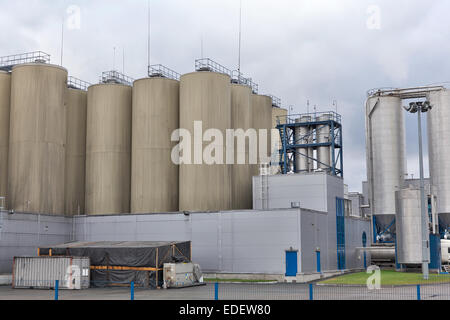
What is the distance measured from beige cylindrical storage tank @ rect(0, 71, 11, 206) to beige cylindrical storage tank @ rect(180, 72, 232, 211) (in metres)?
16.9

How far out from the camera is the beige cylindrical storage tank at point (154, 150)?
181 ft

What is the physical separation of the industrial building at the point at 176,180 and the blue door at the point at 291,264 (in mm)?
92

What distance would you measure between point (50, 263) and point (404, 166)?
1580 inches

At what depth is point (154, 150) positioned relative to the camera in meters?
55.6

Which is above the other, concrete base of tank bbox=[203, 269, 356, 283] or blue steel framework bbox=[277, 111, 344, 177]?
blue steel framework bbox=[277, 111, 344, 177]

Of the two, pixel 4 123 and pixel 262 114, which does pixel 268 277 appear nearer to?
pixel 262 114

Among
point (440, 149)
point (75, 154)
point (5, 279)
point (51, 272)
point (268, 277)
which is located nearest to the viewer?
point (51, 272)

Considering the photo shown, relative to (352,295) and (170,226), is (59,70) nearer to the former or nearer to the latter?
(170,226)

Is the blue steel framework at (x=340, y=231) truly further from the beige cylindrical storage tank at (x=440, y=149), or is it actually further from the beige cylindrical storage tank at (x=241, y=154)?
the beige cylindrical storage tank at (x=440, y=149)

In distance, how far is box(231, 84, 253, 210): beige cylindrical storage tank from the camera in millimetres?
57219

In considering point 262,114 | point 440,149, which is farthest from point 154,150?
point 440,149

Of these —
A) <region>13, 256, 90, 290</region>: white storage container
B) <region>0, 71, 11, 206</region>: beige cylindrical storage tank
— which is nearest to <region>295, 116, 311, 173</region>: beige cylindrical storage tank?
<region>0, 71, 11, 206</region>: beige cylindrical storage tank

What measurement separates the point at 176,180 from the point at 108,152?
773cm

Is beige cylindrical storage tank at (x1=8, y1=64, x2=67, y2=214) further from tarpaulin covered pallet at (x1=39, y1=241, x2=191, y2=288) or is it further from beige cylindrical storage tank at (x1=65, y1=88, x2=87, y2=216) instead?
tarpaulin covered pallet at (x1=39, y1=241, x2=191, y2=288)
